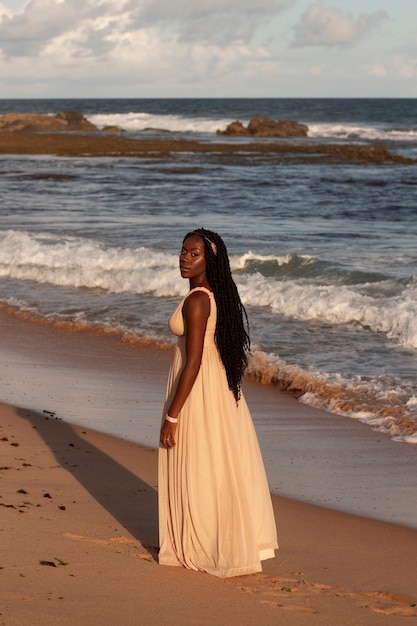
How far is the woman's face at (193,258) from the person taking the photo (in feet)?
14.1

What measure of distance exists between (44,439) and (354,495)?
2237mm

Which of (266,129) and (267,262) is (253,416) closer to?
(267,262)

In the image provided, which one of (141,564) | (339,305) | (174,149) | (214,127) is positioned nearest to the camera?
(141,564)

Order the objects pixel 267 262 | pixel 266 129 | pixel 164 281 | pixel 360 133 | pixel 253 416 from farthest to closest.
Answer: pixel 360 133, pixel 266 129, pixel 267 262, pixel 164 281, pixel 253 416

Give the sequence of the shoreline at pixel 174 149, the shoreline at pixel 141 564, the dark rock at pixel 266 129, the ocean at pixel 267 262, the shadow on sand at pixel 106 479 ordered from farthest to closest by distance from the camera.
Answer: the dark rock at pixel 266 129
the shoreline at pixel 174 149
the ocean at pixel 267 262
the shadow on sand at pixel 106 479
the shoreline at pixel 141 564

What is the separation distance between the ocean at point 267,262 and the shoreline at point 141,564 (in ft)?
7.24

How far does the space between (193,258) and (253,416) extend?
378 cm

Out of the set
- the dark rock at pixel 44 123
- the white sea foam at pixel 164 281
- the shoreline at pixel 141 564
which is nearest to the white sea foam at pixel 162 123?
the dark rock at pixel 44 123

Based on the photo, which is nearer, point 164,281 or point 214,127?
point 164,281

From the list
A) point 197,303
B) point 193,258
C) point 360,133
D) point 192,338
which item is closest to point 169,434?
point 192,338

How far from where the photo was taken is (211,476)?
432 cm

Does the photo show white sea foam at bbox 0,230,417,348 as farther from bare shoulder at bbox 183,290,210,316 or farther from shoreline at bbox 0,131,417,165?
shoreline at bbox 0,131,417,165

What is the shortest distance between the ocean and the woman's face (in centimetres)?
349

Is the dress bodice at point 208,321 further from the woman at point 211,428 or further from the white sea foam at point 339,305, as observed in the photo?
the white sea foam at point 339,305
